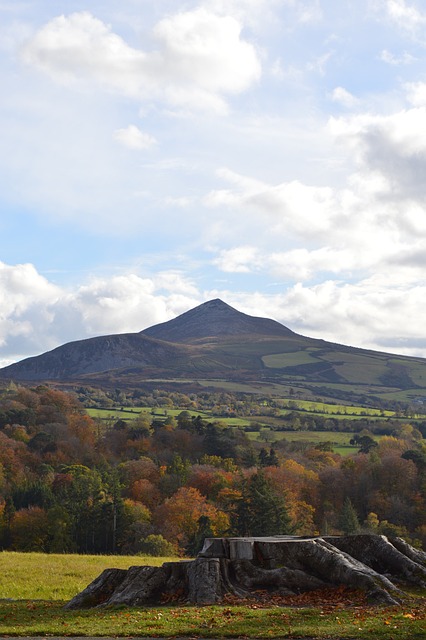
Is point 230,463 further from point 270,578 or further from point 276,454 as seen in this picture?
point 270,578

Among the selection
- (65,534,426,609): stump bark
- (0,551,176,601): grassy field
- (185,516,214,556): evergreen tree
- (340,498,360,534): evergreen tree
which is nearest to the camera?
(65,534,426,609): stump bark

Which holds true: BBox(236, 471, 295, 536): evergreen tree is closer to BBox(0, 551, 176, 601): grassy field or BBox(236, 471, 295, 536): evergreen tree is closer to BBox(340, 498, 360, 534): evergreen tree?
BBox(340, 498, 360, 534): evergreen tree

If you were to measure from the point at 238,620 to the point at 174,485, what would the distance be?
10396 centimetres

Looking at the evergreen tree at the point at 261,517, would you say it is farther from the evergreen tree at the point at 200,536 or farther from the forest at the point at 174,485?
the evergreen tree at the point at 200,536

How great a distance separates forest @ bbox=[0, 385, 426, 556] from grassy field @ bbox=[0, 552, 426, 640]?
53.9 m

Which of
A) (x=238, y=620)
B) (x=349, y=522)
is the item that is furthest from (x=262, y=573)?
(x=349, y=522)

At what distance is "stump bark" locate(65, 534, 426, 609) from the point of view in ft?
78.7

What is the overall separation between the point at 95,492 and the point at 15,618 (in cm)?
8166

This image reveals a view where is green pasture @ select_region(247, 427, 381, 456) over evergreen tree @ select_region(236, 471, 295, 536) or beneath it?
over

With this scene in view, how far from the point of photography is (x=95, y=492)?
333 feet

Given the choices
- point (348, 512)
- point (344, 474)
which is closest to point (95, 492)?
point (348, 512)

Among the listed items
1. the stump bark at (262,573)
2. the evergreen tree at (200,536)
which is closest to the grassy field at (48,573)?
the stump bark at (262,573)

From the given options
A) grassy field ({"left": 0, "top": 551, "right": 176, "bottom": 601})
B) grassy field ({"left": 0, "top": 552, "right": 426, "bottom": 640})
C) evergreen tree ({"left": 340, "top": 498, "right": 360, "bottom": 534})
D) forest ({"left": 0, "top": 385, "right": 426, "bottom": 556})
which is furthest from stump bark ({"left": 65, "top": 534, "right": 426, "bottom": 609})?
evergreen tree ({"left": 340, "top": 498, "right": 360, "bottom": 534})

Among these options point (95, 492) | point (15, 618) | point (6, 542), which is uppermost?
point (15, 618)
